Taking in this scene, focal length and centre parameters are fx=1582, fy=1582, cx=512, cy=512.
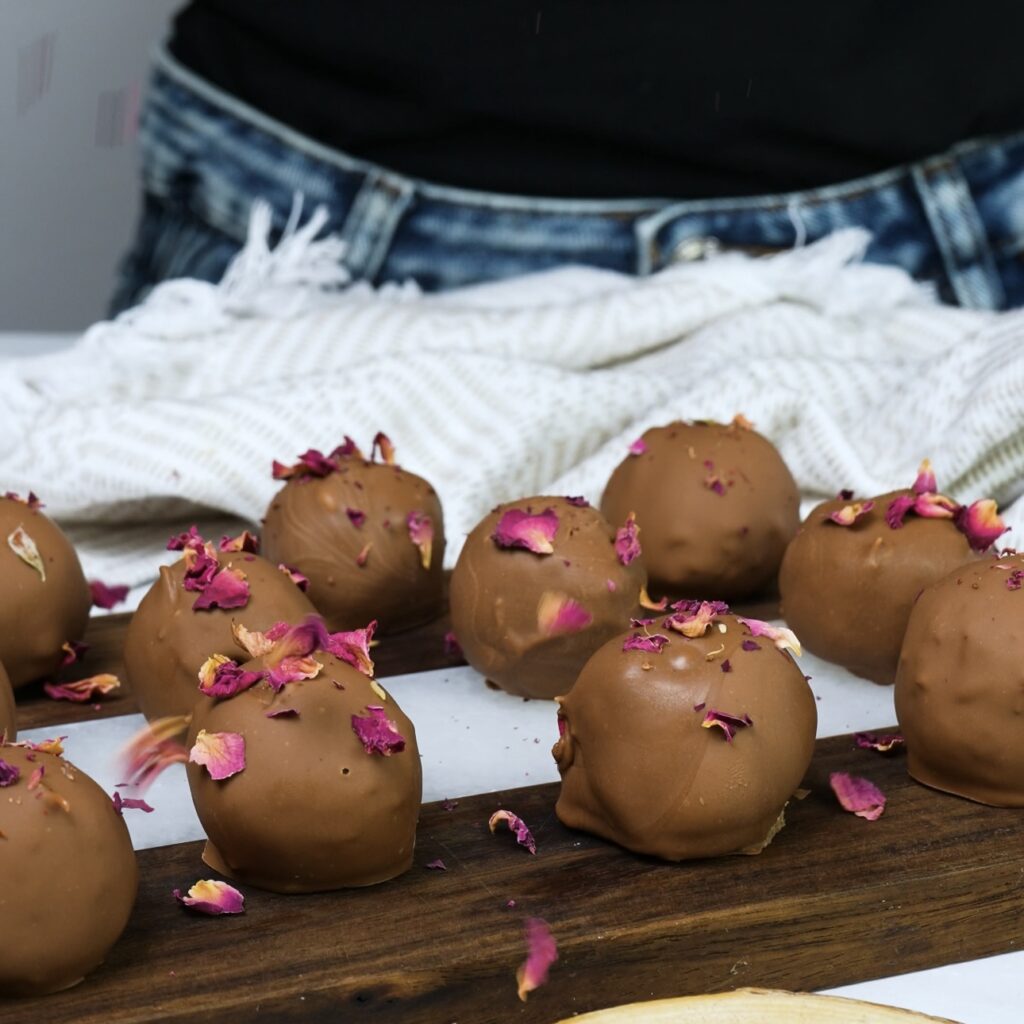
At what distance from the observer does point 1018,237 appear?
4.44 ft

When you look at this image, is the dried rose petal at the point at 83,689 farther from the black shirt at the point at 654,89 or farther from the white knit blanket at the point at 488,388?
the black shirt at the point at 654,89

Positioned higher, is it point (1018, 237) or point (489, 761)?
point (1018, 237)

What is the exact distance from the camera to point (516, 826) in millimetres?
571

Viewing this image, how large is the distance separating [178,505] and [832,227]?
0.65m

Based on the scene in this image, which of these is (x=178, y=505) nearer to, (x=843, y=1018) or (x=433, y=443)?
(x=433, y=443)

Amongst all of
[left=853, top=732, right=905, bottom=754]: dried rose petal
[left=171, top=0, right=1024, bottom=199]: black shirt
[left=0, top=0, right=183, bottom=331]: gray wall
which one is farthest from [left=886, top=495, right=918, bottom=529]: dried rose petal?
[left=0, top=0, right=183, bottom=331]: gray wall

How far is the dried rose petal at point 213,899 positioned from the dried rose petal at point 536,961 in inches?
3.8

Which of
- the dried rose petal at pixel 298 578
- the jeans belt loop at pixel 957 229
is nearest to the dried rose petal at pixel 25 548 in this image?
the dried rose petal at pixel 298 578

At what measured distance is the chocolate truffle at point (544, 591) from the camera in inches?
27.1

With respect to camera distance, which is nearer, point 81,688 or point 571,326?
point 81,688

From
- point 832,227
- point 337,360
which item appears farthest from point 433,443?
point 832,227

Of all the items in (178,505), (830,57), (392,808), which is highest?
(830,57)

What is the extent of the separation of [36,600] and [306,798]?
0.78 ft

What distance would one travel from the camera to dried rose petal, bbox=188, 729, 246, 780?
1.72 feet
